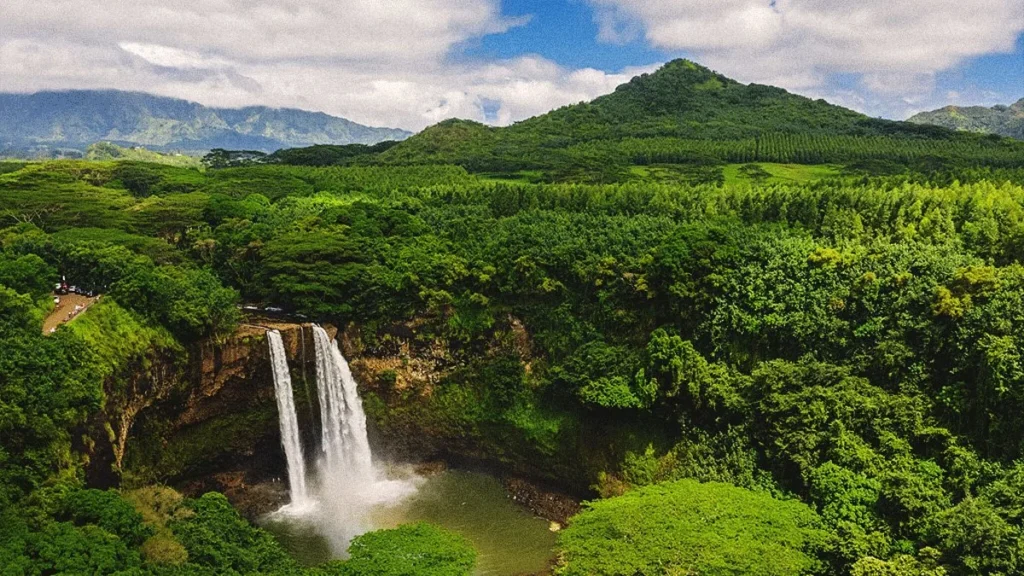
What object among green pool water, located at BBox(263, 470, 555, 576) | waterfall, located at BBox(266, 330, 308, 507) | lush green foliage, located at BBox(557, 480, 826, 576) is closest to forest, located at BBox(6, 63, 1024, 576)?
lush green foliage, located at BBox(557, 480, 826, 576)

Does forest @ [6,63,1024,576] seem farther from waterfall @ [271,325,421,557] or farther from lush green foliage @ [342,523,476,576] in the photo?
waterfall @ [271,325,421,557]

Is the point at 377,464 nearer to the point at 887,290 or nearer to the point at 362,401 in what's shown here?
the point at 362,401

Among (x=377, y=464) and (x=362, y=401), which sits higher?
(x=362, y=401)

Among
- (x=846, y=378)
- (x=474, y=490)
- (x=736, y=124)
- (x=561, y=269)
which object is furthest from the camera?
(x=736, y=124)

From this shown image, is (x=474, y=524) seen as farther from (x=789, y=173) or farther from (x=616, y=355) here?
(x=789, y=173)

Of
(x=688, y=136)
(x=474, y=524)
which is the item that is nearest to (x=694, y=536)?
(x=474, y=524)

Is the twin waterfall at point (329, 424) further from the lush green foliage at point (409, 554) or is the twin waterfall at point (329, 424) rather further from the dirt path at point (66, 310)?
the lush green foliage at point (409, 554)

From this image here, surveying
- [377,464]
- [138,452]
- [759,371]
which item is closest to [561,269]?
[759,371]
